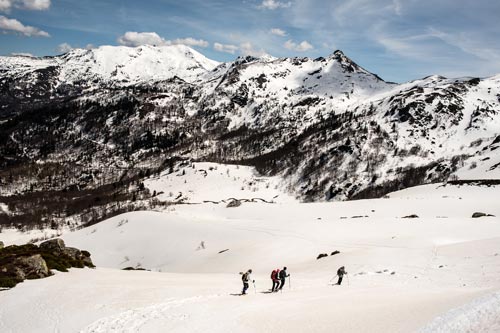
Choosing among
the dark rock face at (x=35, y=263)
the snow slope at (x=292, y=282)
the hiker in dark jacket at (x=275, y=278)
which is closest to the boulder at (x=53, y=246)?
the dark rock face at (x=35, y=263)

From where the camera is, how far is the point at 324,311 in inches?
835

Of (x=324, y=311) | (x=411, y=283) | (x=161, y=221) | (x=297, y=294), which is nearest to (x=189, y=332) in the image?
(x=324, y=311)

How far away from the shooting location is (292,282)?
1334 inches

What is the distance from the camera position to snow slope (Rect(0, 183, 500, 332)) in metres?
20.0

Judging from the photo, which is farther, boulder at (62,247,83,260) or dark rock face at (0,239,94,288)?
boulder at (62,247,83,260)

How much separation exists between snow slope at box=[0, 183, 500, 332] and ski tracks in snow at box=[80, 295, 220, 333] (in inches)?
3.0

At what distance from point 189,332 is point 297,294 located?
10.0 meters

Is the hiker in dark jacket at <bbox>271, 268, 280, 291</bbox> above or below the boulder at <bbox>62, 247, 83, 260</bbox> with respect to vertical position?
above

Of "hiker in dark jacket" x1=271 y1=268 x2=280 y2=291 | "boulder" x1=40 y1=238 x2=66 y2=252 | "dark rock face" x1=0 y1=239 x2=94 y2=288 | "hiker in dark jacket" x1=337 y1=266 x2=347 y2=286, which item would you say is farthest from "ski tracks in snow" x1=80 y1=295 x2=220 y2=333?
"boulder" x1=40 y1=238 x2=66 y2=252

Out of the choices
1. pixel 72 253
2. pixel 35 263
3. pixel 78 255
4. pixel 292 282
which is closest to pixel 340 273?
pixel 292 282

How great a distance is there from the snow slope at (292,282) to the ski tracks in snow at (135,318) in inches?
3.0

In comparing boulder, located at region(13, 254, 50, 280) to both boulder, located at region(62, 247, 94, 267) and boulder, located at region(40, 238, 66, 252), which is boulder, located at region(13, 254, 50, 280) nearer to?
boulder, located at region(62, 247, 94, 267)

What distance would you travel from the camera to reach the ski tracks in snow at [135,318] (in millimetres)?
21892

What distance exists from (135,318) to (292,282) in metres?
15.2
